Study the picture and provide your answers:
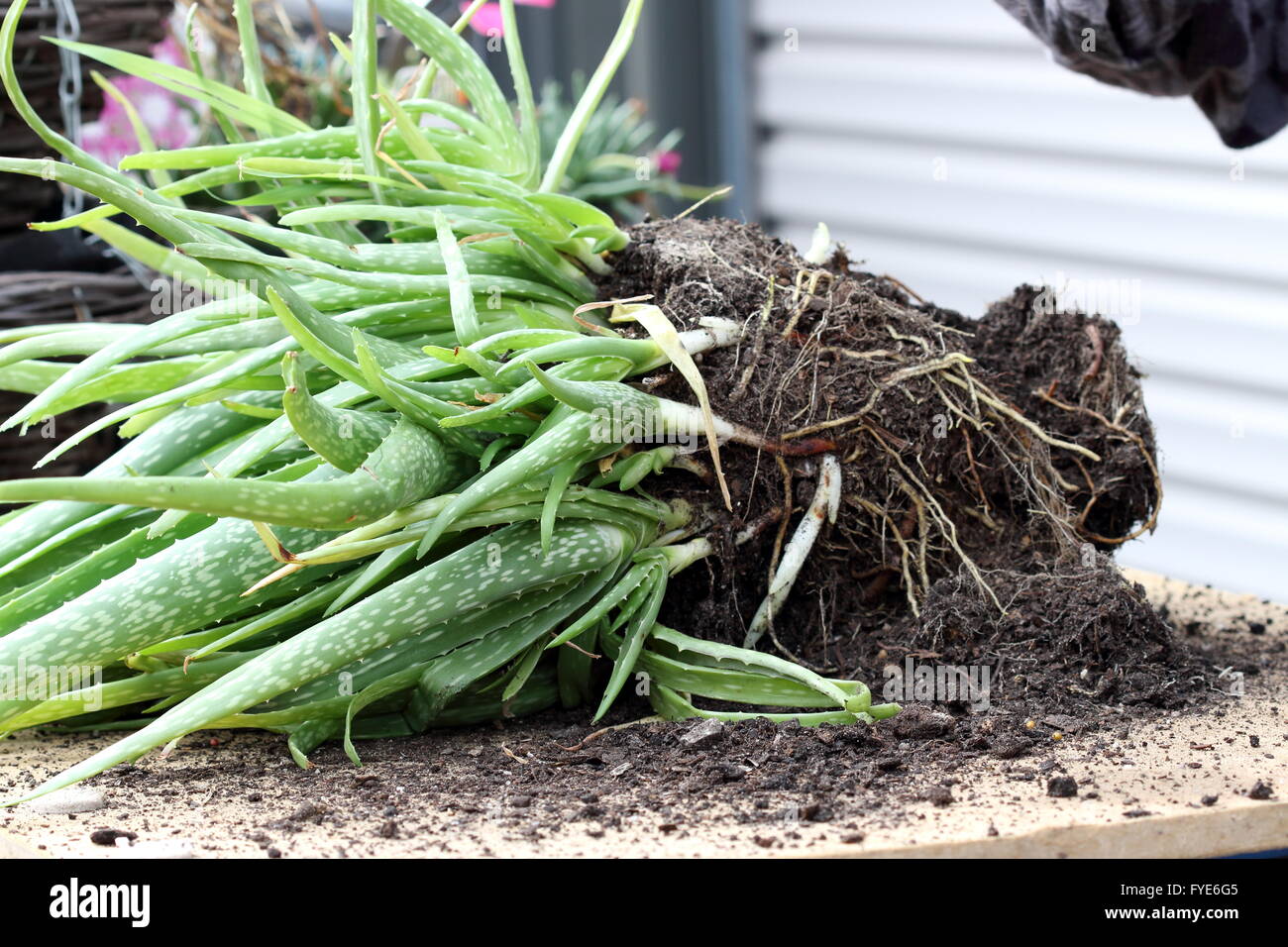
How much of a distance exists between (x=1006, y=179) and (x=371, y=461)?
1795 millimetres

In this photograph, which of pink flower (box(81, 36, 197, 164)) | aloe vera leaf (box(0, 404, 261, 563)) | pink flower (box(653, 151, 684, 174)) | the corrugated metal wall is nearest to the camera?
aloe vera leaf (box(0, 404, 261, 563))

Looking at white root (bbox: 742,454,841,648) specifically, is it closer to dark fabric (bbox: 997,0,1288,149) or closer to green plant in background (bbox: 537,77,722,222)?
dark fabric (bbox: 997,0,1288,149)

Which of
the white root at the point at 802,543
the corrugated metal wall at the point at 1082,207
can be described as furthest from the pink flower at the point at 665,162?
the white root at the point at 802,543

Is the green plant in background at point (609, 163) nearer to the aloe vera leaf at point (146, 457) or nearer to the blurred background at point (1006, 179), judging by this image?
the blurred background at point (1006, 179)

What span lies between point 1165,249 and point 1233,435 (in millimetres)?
302

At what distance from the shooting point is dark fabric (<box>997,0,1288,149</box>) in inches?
34.2

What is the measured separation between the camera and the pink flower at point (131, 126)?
59.2 inches

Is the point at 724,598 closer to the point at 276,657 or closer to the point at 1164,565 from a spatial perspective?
the point at 276,657

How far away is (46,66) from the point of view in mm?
1324

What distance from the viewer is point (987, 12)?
2.22 meters

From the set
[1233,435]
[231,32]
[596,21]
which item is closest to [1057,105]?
[1233,435]

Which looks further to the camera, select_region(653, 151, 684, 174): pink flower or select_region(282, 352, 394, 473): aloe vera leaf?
A: select_region(653, 151, 684, 174): pink flower

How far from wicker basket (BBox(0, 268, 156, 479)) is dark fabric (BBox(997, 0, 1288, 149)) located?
0.79 metres

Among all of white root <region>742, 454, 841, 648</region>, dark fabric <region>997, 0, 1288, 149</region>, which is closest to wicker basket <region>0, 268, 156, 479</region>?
white root <region>742, 454, 841, 648</region>
